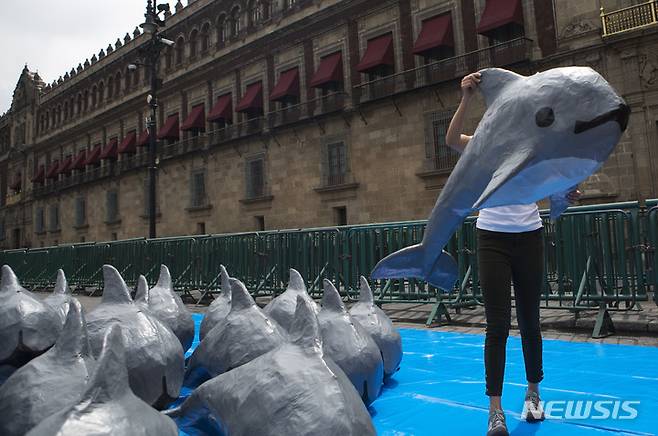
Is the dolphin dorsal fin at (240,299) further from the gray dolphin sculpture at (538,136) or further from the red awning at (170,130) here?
the red awning at (170,130)

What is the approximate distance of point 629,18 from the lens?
1504 centimetres

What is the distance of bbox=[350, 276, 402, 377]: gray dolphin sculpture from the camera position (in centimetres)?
431

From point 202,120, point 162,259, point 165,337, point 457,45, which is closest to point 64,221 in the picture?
point 202,120

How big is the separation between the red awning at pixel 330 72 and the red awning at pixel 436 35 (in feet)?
13.1

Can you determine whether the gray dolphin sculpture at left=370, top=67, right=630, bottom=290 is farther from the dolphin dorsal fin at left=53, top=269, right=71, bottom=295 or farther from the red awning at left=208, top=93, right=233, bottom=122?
the red awning at left=208, top=93, right=233, bottom=122

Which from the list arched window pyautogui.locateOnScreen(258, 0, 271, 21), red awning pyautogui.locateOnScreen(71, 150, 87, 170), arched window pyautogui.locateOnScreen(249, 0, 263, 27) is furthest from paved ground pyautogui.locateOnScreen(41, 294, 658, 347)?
red awning pyautogui.locateOnScreen(71, 150, 87, 170)

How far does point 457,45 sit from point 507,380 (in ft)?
54.5

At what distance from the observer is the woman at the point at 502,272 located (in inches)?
120

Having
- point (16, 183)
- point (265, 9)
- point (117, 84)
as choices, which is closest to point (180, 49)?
point (265, 9)

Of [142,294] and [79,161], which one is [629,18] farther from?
[79,161]

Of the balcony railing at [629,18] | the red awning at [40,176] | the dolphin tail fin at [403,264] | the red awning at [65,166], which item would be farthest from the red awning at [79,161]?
the dolphin tail fin at [403,264]

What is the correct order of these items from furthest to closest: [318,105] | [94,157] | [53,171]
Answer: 1. [53,171]
2. [94,157]
3. [318,105]

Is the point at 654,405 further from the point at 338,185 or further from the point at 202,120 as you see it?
the point at 202,120

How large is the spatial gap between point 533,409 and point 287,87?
21477mm
